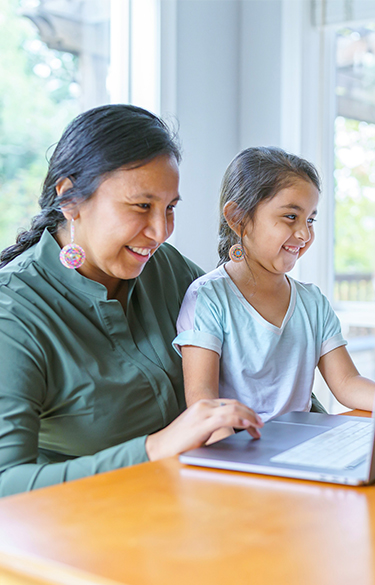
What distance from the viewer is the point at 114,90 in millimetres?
2809

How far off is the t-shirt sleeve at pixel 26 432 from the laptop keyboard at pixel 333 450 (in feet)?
0.71

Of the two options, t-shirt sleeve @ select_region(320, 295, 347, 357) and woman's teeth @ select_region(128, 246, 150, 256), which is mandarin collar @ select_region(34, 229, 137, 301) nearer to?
woman's teeth @ select_region(128, 246, 150, 256)

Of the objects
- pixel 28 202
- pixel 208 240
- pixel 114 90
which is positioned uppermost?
pixel 114 90

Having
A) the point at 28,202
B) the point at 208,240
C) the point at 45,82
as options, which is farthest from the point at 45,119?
the point at 208,240

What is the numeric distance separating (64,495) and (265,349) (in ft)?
2.56

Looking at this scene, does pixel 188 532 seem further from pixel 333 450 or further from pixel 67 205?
pixel 67 205

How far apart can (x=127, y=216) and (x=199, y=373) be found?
35cm

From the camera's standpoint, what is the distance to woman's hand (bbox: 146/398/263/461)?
3.01 feet

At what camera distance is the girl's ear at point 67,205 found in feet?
4.20

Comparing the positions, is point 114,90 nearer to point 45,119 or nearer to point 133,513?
point 45,119

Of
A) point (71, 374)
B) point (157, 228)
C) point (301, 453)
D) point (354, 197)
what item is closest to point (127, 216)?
point (157, 228)

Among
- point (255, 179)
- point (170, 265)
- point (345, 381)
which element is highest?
point (255, 179)

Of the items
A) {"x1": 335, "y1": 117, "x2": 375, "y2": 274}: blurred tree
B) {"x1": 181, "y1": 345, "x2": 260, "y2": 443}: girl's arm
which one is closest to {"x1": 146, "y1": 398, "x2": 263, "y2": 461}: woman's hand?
{"x1": 181, "y1": 345, "x2": 260, "y2": 443}: girl's arm

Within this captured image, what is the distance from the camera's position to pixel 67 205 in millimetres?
1284
